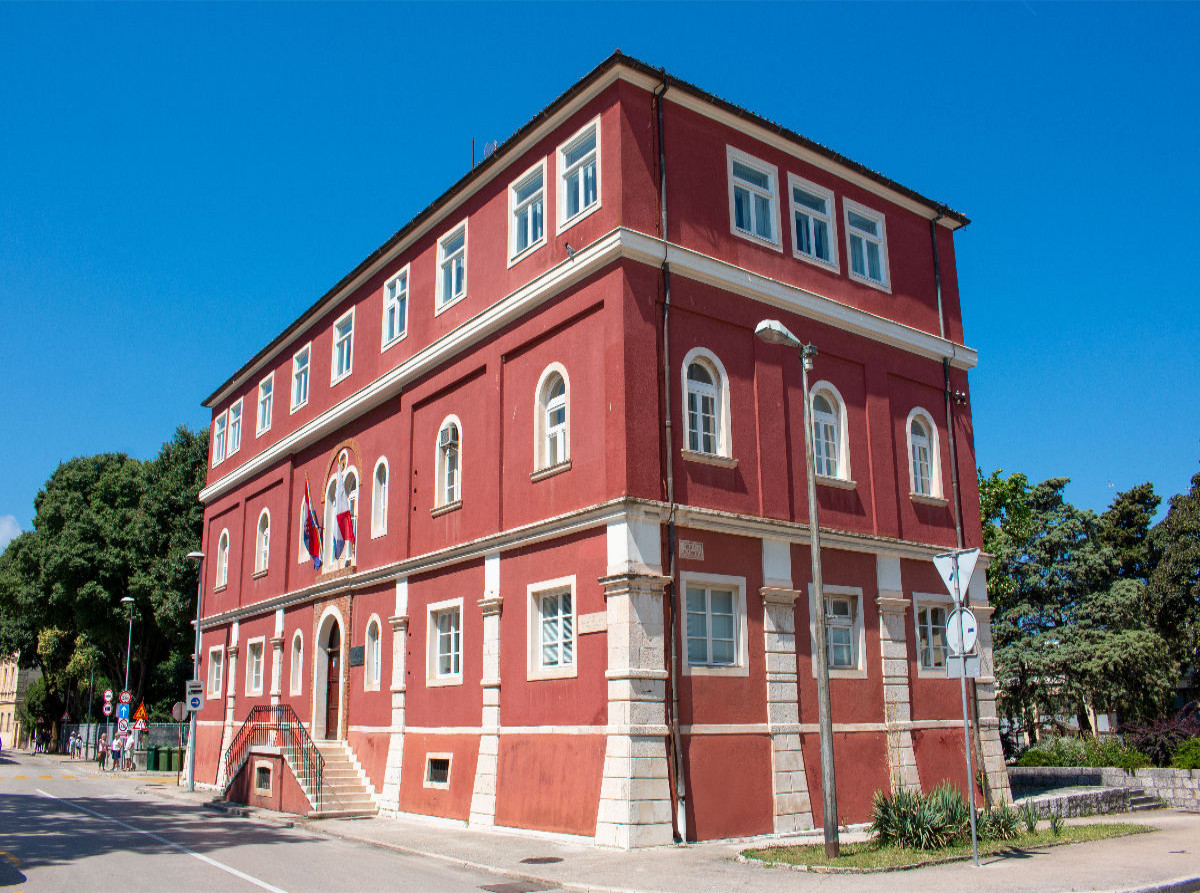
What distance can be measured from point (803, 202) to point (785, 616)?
8.67m

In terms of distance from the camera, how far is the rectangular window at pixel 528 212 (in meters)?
19.1

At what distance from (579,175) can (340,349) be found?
11.5 m

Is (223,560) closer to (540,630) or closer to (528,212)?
(528,212)

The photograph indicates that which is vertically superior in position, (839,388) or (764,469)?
(839,388)

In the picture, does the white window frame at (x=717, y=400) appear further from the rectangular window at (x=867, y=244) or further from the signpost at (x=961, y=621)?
the signpost at (x=961, y=621)

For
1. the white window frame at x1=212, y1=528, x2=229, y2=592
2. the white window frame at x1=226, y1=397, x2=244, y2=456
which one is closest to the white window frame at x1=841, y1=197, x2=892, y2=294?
the white window frame at x1=226, y1=397, x2=244, y2=456

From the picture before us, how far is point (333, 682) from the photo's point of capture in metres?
25.5

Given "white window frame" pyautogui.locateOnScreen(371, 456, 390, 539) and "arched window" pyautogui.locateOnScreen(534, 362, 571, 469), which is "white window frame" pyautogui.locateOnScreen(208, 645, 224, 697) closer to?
"white window frame" pyautogui.locateOnScreen(371, 456, 390, 539)

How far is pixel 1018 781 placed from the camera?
2466 centimetres

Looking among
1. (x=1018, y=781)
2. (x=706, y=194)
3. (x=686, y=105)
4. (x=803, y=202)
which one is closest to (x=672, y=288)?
(x=706, y=194)

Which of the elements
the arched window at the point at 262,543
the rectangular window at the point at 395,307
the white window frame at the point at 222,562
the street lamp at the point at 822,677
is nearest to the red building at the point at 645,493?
the rectangular window at the point at 395,307

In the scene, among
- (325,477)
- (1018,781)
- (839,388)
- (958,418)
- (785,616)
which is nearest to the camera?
(785,616)

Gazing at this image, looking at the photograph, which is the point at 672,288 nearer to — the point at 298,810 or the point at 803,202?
the point at 803,202

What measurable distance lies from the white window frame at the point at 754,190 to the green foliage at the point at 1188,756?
574 inches
